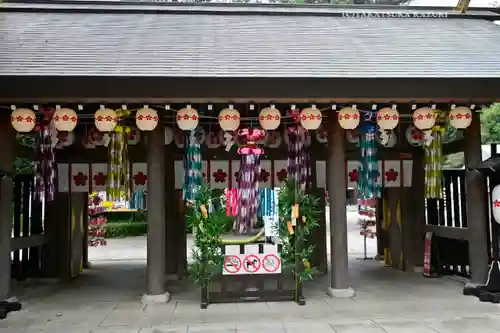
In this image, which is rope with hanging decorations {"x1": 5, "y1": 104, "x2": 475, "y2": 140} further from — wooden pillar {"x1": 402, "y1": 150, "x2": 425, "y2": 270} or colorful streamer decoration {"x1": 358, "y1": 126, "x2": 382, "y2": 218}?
wooden pillar {"x1": 402, "y1": 150, "x2": 425, "y2": 270}

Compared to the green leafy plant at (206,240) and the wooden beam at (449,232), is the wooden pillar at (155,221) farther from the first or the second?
the wooden beam at (449,232)

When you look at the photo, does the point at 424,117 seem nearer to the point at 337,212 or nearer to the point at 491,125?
the point at 337,212

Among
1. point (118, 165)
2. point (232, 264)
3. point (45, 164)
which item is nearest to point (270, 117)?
point (232, 264)

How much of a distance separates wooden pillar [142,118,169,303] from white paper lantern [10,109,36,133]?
2.19m

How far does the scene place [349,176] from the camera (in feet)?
36.2

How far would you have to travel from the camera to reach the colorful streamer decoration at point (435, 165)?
388 inches

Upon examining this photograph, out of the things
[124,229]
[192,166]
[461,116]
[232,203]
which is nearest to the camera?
[461,116]

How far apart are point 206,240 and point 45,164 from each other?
4096 mm

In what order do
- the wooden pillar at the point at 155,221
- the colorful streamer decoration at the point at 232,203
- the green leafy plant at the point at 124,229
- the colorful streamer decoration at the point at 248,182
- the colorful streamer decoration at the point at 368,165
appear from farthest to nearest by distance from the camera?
the green leafy plant at the point at 124,229 → the colorful streamer decoration at the point at 368,165 → the colorful streamer decoration at the point at 232,203 → the colorful streamer decoration at the point at 248,182 → the wooden pillar at the point at 155,221

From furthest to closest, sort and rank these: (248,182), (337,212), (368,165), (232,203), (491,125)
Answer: (491,125), (232,203), (368,165), (248,182), (337,212)

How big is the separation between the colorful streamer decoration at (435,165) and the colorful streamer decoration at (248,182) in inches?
157

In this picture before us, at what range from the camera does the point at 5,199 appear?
27.5ft

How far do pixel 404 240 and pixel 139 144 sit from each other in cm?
768

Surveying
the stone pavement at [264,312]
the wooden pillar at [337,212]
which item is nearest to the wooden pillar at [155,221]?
the stone pavement at [264,312]
